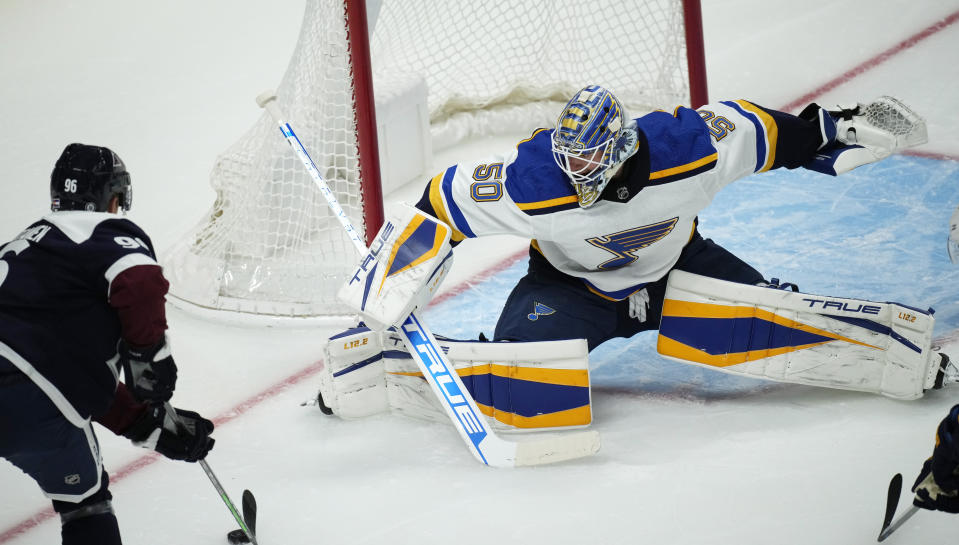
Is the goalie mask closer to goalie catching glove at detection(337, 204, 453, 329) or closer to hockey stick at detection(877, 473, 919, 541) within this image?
goalie catching glove at detection(337, 204, 453, 329)

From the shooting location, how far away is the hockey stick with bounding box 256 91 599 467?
279cm

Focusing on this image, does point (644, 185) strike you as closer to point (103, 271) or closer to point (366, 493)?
point (366, 493)

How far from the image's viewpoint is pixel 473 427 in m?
2.82

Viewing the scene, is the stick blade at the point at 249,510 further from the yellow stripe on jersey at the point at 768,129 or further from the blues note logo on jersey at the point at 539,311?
the yellow stripe on jersey at the point at 768,129

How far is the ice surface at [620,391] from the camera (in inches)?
103

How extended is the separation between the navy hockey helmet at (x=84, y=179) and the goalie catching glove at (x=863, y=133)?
1778mm

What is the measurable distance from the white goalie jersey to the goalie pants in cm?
8

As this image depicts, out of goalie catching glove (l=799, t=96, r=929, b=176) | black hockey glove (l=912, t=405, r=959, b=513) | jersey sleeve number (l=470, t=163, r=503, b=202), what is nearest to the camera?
black hockey glove (l=912, t=405, r=959, b=513)

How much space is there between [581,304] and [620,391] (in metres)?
0.28

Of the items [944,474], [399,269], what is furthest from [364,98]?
[944,474]

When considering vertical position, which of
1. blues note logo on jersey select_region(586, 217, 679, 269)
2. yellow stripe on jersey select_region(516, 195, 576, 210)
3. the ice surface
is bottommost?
the ice surface

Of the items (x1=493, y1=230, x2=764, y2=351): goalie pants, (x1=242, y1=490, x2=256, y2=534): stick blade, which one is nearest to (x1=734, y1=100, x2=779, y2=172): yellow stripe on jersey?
(x1=493, y1=230, x2=764, y2=351): goalie pants

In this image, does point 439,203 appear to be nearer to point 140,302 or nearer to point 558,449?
point 558,449

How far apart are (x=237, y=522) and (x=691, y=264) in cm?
134
